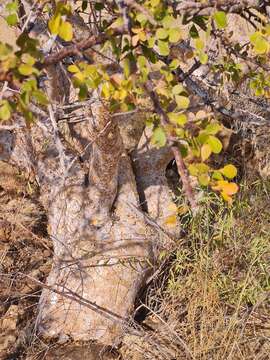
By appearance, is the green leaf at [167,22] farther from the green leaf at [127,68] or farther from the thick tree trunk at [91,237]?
the thick tree trunk at [91,237]

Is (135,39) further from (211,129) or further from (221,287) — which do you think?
(221,287)

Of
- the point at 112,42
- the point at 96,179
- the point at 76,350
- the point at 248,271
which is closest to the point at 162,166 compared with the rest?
the point at 96,179

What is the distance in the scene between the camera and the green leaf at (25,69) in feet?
3.56

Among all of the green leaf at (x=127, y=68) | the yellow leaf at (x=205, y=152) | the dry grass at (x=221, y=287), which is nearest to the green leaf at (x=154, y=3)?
the green leaf at (x=127, y=68)

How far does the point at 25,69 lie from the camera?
3.56 feet

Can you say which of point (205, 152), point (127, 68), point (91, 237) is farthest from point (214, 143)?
point (91, 237)

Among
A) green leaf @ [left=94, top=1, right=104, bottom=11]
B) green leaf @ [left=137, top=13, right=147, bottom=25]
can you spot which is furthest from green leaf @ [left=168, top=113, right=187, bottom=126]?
green leaf @ [left=94, top=1, right=104, bottom=11]

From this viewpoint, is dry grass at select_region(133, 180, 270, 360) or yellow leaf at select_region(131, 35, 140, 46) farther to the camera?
dry grass at select_region(133, 180, 270, 360)

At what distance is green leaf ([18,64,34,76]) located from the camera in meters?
1.08

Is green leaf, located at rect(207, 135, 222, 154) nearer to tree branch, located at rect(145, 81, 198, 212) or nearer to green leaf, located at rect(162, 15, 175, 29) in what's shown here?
tree branch, located at rect(145, 81, 198, 212)

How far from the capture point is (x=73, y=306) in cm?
304

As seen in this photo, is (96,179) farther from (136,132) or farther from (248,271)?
(248,271)

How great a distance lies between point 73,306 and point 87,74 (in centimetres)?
203

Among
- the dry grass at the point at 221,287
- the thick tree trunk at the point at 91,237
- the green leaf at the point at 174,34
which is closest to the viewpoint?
the green leaf at the point at 174,34
